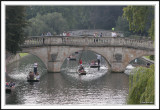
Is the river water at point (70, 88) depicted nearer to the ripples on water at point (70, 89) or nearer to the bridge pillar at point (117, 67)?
the ripples on water at point (70, 89)

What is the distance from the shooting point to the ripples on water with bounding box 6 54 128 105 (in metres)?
27.4

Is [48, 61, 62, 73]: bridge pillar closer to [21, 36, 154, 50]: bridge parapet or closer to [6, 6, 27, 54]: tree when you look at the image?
[21, 36, 154, 50]: bridge parapet

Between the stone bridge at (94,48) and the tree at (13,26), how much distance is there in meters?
8.55

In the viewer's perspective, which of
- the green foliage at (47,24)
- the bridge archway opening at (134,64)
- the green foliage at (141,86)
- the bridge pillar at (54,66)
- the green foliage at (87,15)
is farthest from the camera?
the green foliage at (87,15)

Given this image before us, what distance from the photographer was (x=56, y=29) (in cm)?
7938

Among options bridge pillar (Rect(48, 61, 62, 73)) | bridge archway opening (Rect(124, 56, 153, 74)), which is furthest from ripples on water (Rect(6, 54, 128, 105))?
bridge archway opening (Rect(124, 56, 153, 74))

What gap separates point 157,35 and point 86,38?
26657 millimetres

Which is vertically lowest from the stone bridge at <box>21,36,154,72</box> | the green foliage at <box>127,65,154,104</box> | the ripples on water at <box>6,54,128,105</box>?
the ripples on water at <box>6,54,128,105</box>

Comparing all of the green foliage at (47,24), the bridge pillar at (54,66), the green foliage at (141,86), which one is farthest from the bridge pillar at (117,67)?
the green foliage at (47,24)

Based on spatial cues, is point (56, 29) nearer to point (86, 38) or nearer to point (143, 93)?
point (86, 38)

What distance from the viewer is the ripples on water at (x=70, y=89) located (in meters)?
27.4

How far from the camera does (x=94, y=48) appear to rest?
41406 millimetres

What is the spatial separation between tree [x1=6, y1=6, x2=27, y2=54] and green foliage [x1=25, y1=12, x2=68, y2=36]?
37971 millimetres

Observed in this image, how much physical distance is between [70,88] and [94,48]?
389 inches
